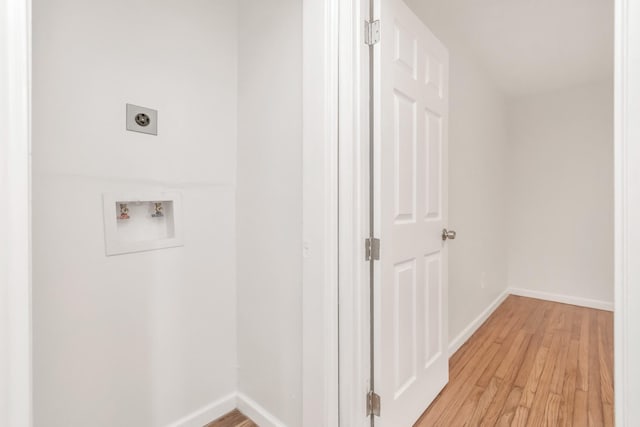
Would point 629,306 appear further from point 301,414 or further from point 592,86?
point 592,86

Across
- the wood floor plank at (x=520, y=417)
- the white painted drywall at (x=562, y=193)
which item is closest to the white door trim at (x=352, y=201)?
the wood floor plank at (x=520, y=417)

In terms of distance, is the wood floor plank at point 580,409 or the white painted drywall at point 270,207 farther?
the wood floor plank at point 580,409

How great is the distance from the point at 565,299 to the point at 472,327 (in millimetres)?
1668

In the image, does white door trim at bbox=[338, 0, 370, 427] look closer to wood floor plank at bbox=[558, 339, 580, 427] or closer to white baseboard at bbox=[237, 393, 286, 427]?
white baseboard at bbox=[237, 393, 286, 427]

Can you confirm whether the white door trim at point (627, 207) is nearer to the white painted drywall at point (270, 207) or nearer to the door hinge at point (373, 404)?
the door hinge at point (373, 404)

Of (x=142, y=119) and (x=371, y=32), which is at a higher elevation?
(x=371, y=32)

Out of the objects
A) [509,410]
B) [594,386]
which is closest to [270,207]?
[509,410]

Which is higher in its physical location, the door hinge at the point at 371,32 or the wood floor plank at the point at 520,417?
the door hinge at the point at 371,32

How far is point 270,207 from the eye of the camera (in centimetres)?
146

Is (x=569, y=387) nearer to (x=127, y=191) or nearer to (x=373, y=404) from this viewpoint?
(x=373, y=404)

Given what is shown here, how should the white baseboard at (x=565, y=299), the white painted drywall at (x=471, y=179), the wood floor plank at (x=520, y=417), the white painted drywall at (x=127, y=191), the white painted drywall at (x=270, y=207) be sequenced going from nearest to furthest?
1. the white painted drywall at (x=127, y=191)
2. the white painted drywall at (x=270, y=207)
3. the wood floor plank at (x=520, y=417)
4. the white painted drywall at (x=471, y=179)
5. the white baseboard at (x=565, y=299)

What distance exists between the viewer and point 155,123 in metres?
1.33

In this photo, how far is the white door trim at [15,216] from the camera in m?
0.69

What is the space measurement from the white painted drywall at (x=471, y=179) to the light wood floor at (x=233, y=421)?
1.48 metres
